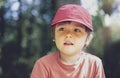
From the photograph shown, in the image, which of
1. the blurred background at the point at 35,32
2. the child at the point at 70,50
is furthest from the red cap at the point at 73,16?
the blurred background at the point at 35,32

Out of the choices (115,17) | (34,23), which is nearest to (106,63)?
(115,17)

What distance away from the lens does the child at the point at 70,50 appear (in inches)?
55.7

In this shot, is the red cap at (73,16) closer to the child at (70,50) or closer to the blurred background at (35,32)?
the child at (70,50)

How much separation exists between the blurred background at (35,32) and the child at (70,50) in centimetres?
68

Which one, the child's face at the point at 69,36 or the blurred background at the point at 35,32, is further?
the blurred background at the point at 35,32

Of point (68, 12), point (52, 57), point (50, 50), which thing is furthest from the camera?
point (50, 50)

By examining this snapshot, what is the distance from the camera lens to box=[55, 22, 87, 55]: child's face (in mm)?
1417

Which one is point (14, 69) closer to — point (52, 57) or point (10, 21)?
point (10, 21)

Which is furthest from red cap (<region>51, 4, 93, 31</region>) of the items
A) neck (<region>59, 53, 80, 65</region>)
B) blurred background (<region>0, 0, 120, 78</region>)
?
blurred background (<region>0, 0, 120, 78</region>)

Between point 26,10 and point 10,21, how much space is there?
0.14m

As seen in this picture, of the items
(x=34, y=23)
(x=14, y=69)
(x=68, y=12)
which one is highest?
(x=68, y=12)

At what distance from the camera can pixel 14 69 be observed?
7.23ft

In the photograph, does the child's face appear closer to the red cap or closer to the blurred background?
the red cap

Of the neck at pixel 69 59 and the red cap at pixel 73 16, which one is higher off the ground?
the red cap at pixel 73 16
